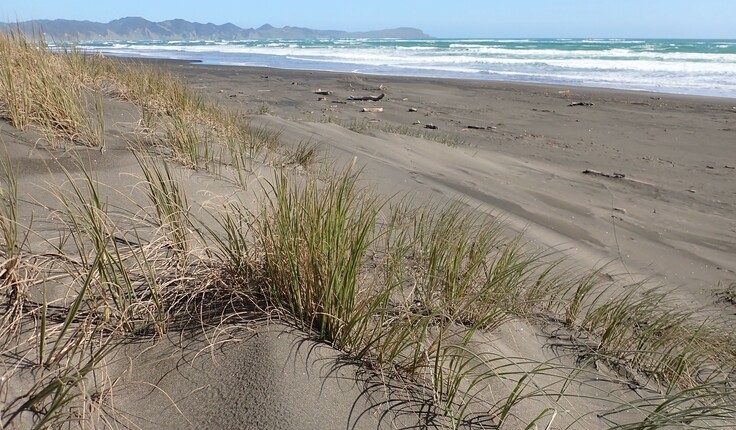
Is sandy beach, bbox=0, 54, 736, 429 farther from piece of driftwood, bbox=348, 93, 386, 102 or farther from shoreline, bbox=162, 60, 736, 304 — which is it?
piece of driftwood, bbox=348, 93, 386, 102

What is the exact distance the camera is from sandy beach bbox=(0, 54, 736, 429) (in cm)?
152

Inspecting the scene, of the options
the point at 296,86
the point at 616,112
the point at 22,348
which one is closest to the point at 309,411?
the point at 22,348

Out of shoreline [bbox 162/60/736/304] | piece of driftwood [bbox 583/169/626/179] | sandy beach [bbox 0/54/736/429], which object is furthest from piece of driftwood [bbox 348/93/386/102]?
piece of driftwood [bbox 583/169/626/179]

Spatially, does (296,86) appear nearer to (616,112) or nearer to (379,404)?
Result: (616,112)

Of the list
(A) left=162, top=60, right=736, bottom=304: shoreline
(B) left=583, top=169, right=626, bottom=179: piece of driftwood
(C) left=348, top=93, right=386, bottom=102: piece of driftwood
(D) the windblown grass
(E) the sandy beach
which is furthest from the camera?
(C) left=348, top=93, right=386, bottom=102: piece of driftwood

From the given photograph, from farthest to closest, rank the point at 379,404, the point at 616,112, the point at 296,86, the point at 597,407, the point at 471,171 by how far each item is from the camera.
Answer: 1. the point at 296,86
2. the point at 616,112
3. the point at 471,171
4. the point at 597,407
5. the point at 379,404

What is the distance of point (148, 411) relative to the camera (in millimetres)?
1413

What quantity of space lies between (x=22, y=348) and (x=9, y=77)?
9.02 feet

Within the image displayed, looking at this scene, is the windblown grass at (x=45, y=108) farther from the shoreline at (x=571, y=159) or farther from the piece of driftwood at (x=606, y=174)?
the piece of driftwood at (x=606, y=174)

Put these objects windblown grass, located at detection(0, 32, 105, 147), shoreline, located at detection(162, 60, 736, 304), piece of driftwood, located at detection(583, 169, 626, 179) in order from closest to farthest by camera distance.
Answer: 1. windblown grass, located at detection(0, 32, 105, 147)
2. shoreline, located at detection(162, 60, 736, 304)
3. piece of driftwood, located at detection(583, 169, 626, 179)

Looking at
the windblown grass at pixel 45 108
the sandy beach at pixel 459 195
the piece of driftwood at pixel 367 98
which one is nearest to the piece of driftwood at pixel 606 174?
the sandy beach at pixel 459 195

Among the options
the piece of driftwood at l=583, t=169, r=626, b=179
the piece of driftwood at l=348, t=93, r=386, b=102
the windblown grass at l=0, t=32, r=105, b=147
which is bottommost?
the piece of driftwood at l=583, t=169, r=626, b=179

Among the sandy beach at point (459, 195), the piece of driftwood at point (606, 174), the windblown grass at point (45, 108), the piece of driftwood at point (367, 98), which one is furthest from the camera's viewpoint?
the piece of driftwood at point (367, 98)

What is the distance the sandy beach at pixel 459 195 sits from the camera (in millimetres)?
1517
